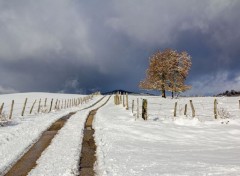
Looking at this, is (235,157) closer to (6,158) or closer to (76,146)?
(76,146)

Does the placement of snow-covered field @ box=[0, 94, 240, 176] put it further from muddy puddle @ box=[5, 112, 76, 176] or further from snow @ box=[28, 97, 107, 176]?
muddy puddle @ box=[5, 112, 76, 176]

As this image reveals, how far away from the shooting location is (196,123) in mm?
27062

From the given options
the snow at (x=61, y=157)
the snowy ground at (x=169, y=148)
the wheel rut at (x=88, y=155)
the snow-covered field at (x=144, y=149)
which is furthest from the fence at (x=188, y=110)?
the snow at (x=61, y=157)

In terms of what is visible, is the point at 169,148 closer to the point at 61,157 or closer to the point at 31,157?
the point at 61,157

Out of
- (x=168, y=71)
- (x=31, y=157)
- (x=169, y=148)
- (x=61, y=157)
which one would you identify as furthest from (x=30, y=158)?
(x=168, y=71)

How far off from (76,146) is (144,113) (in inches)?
521

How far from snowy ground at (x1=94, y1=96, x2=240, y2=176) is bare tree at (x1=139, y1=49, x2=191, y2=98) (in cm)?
5162

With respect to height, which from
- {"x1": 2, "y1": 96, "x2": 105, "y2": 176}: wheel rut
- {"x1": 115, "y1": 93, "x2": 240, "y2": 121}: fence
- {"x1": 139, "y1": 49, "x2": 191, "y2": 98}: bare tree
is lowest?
{"x1": 2, "y1": 96, "x2": 105, "y2": 176}: wheel rut

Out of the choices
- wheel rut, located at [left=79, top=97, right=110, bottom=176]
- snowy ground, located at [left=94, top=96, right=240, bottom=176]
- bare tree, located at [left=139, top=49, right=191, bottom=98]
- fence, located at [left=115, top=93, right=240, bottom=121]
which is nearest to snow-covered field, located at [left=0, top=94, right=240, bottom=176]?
snowy ground, located at [left=94, top=96, right=240, bottom=176]

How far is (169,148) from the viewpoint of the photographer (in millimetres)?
17391

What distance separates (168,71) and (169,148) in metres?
63.0

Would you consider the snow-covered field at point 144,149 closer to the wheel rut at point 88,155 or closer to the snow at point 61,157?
the snow at point 61,157

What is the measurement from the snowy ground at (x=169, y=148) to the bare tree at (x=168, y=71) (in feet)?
169

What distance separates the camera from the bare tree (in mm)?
79312
